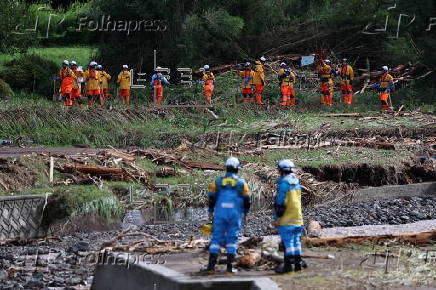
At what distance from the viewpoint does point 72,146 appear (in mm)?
29391

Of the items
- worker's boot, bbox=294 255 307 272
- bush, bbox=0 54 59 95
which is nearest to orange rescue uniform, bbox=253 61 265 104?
bush, bbox=0 54 59 95

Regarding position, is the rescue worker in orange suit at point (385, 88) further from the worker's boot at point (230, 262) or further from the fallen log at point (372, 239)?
the worker's boot at point (230, 262)

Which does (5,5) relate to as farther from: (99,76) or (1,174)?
(1,174)

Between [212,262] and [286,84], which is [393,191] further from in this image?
[212,262]

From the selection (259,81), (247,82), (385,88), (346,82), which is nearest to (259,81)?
(259,81)

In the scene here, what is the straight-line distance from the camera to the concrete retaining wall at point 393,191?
83.6 ft

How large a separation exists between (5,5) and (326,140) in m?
17.9

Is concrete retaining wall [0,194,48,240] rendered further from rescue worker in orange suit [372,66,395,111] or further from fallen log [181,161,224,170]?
rescue worker in orange suit [372,66,395,111]

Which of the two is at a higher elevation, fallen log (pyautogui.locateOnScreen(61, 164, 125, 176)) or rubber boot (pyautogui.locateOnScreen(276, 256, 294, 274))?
rubber boot (pyautogui.locateOnScreen(276, 256, 294, 274))

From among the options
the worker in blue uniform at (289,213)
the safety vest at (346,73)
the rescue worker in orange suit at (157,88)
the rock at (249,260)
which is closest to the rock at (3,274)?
the rock at (249,260)

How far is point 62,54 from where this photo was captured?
53.5m

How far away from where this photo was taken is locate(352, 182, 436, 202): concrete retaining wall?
1003 inches

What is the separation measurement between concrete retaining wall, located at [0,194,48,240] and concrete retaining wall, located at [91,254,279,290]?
5.77 m

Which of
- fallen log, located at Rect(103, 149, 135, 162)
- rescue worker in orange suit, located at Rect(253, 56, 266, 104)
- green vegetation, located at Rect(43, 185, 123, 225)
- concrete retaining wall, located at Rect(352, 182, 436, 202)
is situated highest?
rescue worker in orange suit, located at Rect(253, 56, 266, 104)
